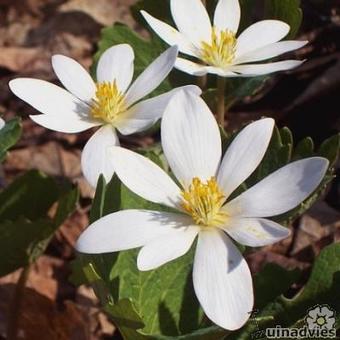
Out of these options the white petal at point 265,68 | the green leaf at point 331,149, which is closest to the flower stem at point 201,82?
the white petal at point 265,68

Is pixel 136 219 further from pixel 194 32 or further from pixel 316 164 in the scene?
pixel 194 32

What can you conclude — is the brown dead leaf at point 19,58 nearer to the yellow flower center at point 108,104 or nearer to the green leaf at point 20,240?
the green leaf at point 20,240

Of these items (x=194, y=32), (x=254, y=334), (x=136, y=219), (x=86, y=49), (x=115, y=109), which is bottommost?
(x=254, y=334)

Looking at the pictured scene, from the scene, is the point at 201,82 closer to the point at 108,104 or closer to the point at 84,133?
the point at 108,104

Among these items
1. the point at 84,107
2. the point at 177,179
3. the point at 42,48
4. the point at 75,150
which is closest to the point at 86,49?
the point at 42,48

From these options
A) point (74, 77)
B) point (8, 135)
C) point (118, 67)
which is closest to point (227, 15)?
point (118, 67)

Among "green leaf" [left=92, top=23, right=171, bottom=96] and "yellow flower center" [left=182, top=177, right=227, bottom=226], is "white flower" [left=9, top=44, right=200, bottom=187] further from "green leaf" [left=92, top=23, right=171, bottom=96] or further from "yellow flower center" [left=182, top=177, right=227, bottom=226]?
"green leaf" [left=92, top=23, right=171, bottom=96]
